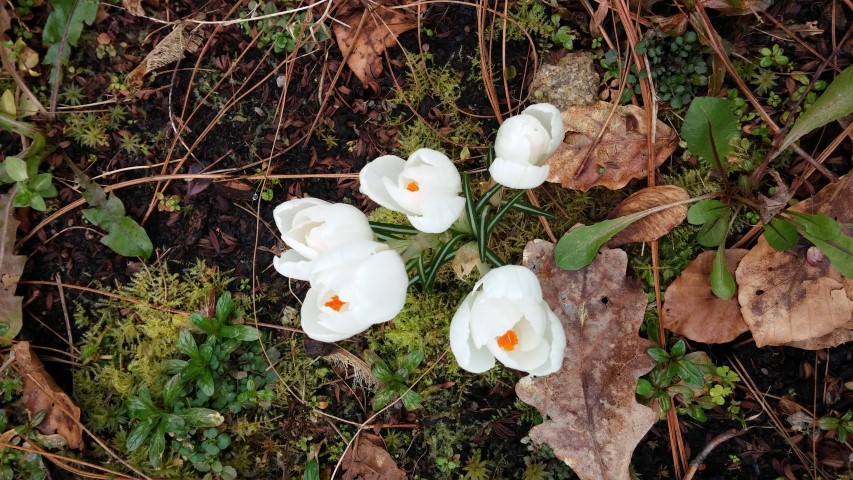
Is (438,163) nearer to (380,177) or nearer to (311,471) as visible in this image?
(380,177)

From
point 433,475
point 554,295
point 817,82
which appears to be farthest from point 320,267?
point 817,82

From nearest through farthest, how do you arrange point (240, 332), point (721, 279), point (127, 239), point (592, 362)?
point (721, 279), point (592, 362), point (240, 332), point (127, 239)

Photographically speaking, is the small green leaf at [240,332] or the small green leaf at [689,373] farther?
the small green leaf at [240,332]

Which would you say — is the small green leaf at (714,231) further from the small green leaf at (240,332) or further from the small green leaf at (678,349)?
the small green leaf at (240,332)

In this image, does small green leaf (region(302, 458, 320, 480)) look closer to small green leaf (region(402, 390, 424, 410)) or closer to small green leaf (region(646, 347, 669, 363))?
small green leaf (region(402, 390, 424, 410))

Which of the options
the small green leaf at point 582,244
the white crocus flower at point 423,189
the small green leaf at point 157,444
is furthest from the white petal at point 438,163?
the small green leaf at point 157,444

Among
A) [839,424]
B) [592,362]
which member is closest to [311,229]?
[592,362]

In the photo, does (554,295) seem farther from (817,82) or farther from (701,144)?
(817,82)
